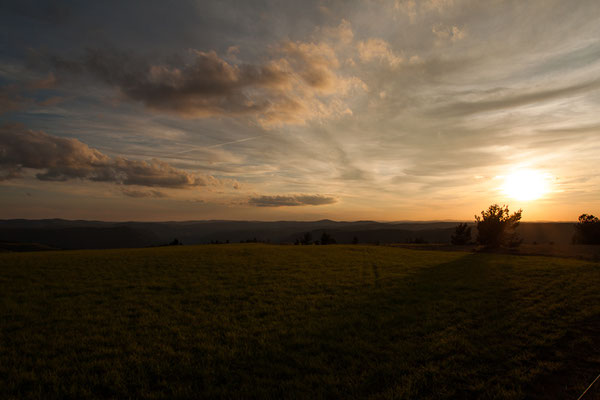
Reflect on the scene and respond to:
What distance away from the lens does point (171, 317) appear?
1179 centimetres

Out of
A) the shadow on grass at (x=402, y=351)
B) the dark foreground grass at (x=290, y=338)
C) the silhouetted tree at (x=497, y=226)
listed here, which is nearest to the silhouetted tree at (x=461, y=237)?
the silhouetted tree at (x=497, y=226)

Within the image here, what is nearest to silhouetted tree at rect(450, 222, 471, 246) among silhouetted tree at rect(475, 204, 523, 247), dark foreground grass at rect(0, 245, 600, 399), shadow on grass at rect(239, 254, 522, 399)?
silhouetted tree at rect(475, 204, 523, 247)

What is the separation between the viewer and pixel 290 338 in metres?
9.49

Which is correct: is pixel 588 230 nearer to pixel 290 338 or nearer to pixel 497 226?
pixel 497 226

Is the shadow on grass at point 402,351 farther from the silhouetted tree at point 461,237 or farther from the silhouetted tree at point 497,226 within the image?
the silhouetted tree at point 461,237

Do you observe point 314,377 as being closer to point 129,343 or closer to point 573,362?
point 129,343

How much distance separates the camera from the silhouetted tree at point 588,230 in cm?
5939

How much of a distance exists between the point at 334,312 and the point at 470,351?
5.64 metres

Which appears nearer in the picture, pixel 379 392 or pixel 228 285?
pixel 379 392

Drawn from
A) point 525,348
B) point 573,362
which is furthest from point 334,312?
point 573,362

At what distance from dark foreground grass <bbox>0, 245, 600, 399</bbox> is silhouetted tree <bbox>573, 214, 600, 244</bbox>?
62.0 metres

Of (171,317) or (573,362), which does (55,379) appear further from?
(573,362)

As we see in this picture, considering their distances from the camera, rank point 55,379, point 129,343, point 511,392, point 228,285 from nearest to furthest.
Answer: point 511,392, point 55,379, point 129,343, point 228,285

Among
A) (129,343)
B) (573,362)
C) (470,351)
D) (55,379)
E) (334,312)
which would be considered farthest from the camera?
(334,312)
